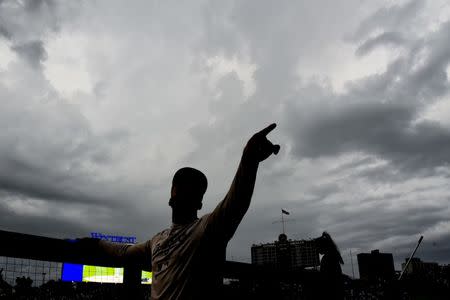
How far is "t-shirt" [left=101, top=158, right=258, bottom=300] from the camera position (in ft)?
5.07

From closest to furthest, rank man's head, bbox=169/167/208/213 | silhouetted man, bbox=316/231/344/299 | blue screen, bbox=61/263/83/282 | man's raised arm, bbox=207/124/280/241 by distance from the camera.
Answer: man's raised arm, bbox=207/124/280/241 < man's head, bbox=169/167/208/213 < silhouetted man, bbox=316/231/344/299 < blue screen, bbox=61/263/83/282

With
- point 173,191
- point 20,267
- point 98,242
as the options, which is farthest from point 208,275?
point 20,267

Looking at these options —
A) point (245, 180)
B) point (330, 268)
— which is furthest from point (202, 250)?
point (330, 268)

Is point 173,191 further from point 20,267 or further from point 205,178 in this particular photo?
point 20,267

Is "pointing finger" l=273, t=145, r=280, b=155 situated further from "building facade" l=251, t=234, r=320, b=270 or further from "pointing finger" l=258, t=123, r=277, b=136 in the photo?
"building facade" l=251, t=234, r=320, b=270

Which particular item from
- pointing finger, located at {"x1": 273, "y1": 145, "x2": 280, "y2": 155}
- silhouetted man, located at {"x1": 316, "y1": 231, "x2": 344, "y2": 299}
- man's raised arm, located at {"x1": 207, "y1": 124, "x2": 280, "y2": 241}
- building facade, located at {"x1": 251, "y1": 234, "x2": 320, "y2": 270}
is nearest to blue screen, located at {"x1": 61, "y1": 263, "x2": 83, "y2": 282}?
silhouetted man, located at {"x1": 316, "y1": 231, "x2": 344, "y2": 299}

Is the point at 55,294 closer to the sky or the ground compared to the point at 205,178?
closer to the ground

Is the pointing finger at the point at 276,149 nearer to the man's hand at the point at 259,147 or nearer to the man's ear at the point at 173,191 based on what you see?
the man's hand at the point at 259,147

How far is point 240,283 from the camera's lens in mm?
3533

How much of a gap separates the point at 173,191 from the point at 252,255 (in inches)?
6070

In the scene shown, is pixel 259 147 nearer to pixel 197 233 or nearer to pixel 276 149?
pixel 276 149

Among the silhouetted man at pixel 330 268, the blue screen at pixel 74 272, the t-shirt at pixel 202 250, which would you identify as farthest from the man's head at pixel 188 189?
the blue screen at pixel 74 272

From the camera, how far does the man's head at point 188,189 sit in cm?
199

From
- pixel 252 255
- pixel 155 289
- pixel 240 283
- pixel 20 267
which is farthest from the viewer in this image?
pixel 252 255
